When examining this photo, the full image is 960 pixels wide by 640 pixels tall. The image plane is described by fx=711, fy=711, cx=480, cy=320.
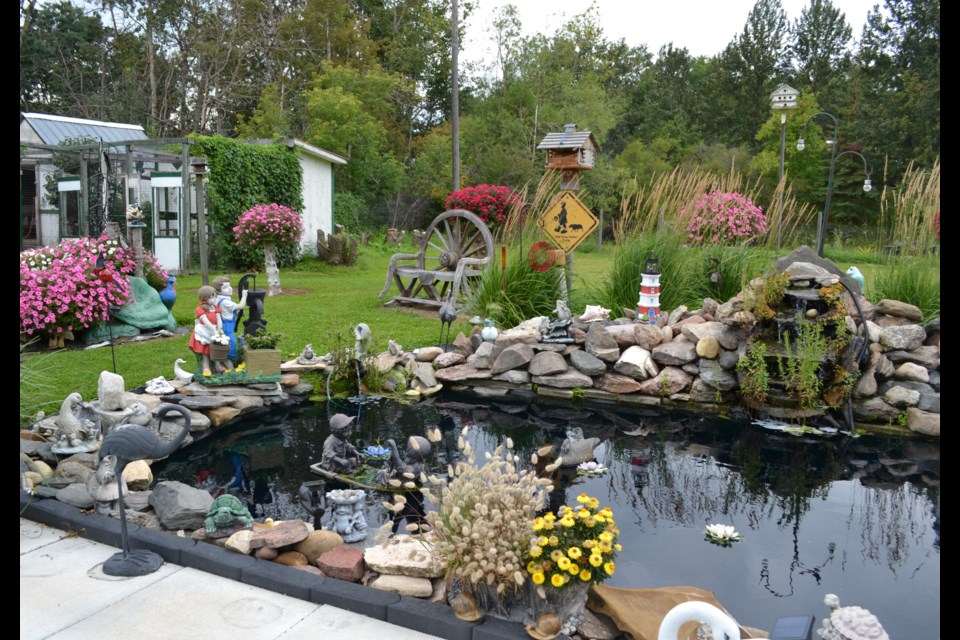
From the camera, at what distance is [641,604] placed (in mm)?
2543

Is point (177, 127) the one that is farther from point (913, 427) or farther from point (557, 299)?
point (913, 427)

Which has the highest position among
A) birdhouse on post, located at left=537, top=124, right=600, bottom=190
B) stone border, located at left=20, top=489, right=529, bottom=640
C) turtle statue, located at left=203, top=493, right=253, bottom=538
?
birdhouse on post, located at left=537, top=124, right=600, bottom=190

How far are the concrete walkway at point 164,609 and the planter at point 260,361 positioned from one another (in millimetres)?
2480

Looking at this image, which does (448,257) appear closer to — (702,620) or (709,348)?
(709,348)

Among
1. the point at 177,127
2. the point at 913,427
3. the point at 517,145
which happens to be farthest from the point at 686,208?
the point at 177,127

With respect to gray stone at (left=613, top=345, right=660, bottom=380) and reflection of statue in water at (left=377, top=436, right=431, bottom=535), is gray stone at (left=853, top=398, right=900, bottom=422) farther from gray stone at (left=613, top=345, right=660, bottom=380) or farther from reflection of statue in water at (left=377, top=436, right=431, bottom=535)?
reflection of statue in water at (left=377, top=436, right=431, bottom=535)

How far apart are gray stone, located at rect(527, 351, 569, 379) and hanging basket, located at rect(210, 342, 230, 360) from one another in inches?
98.7

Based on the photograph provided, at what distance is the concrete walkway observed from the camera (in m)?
2.45

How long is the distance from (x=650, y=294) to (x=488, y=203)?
11.9 feet

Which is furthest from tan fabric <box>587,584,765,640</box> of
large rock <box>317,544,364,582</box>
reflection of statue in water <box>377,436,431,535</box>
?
reflection of statue in water <box>377,436,431,535</box>

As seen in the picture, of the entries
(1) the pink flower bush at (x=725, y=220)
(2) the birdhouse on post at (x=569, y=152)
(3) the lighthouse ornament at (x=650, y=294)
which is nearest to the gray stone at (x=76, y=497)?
(3) the lighthouse ornament at (x=650, y=294)

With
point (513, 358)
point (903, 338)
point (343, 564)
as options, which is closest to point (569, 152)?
point (513, 358)

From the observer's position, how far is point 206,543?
304 cm

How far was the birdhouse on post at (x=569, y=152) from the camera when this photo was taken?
25.2 ft
